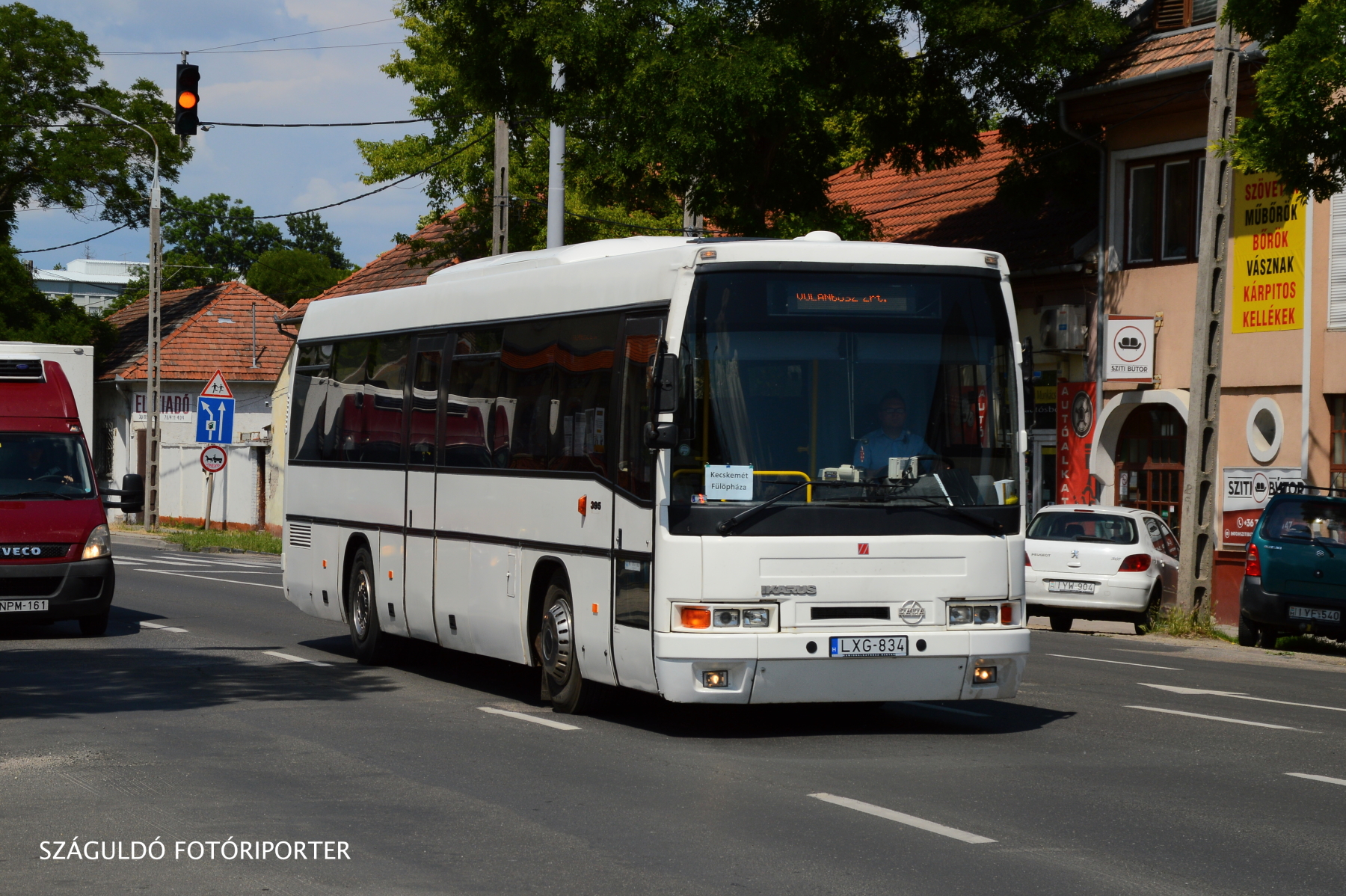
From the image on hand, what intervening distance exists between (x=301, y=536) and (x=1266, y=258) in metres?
14.8

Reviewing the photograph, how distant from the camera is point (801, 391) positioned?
1097cm

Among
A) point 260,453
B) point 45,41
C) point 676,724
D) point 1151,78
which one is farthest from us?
point 45,41

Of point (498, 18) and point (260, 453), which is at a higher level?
point (498, 18)

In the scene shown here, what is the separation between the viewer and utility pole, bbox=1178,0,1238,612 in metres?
22.2

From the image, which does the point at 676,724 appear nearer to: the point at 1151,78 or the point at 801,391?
the point at 801,391

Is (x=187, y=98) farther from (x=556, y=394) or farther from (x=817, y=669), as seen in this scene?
(x=817, y=669)

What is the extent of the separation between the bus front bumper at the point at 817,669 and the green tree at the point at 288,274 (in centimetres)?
8424

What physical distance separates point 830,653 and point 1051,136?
20.4m

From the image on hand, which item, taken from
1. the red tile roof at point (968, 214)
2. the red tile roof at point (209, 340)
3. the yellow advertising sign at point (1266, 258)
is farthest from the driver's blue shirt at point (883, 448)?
the red tile roof at point (209, 340)

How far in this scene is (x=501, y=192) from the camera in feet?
106

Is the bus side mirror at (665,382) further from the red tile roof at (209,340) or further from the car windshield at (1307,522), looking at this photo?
the red tile roof at (209,340)

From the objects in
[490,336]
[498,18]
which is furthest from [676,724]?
[498,18]

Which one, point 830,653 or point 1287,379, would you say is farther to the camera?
point 1287,379

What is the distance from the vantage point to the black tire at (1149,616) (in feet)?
75.1
